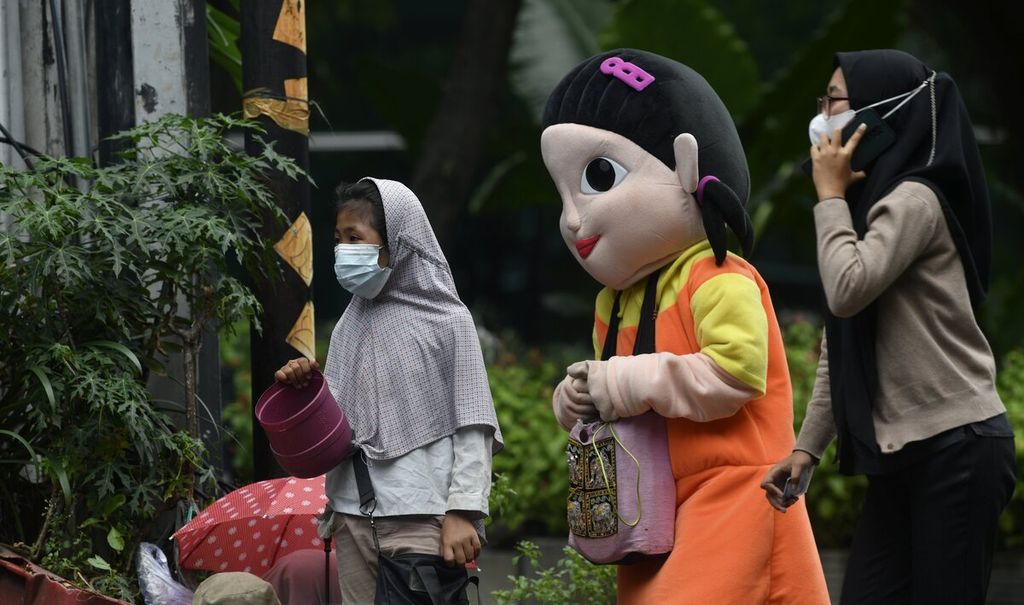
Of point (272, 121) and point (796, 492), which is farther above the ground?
point (272, 121)

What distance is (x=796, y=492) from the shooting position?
3.85 metres

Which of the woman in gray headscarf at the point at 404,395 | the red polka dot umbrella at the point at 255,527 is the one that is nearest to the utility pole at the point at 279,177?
the red polka dot umbrella at the point at 255,527

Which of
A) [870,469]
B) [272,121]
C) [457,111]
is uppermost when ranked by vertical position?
[272,121]

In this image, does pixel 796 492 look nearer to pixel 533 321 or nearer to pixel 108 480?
pixel 108 480

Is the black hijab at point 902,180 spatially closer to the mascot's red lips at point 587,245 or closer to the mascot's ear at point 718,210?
the mascot's ear at point 718,210

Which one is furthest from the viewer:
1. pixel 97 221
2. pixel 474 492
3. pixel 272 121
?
pixel 272 121

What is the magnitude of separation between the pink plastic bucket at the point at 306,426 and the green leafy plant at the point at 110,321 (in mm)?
568

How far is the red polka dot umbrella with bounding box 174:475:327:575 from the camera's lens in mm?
4504

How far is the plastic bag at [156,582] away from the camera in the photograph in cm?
458

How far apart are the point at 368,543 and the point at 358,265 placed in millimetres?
757

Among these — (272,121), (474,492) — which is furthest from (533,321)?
(474,492)

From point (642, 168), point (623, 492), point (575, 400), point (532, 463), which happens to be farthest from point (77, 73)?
point (532, 463)

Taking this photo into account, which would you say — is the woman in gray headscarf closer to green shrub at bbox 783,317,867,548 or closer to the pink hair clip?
the pink hair clip

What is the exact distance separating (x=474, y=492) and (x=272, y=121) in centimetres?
165
